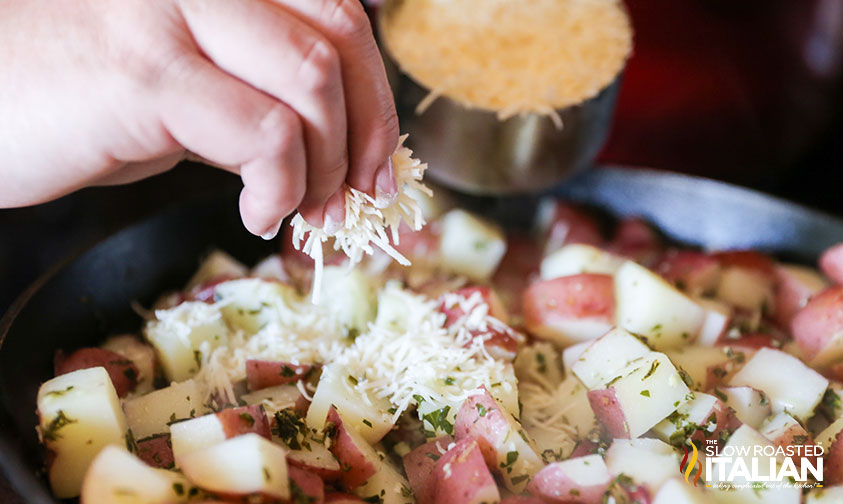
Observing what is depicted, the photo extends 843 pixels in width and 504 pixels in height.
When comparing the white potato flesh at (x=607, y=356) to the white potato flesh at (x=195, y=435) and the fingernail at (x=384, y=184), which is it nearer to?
the fingernail at (x=384, y=184)

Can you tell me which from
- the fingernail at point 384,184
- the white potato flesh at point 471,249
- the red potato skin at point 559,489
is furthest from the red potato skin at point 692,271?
the fingernail at point 384,184

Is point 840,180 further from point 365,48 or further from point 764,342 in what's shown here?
point 365,48

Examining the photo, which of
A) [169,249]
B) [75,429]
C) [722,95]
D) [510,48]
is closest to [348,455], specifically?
[75,429]

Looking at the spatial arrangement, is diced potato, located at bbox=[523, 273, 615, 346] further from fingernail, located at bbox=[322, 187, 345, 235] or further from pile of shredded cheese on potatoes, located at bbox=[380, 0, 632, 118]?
fingernail, located at bbox=[322, 187, 345, 235]

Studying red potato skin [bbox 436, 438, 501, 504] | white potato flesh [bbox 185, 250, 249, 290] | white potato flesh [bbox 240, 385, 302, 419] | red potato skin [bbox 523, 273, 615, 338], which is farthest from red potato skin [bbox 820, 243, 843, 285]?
white potato flesh [bbox 185, 250, 249, 290]

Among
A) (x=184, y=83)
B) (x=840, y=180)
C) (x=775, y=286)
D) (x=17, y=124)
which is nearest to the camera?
(x=184, y=83)

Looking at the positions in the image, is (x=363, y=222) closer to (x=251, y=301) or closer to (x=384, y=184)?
(x=384, y=184)

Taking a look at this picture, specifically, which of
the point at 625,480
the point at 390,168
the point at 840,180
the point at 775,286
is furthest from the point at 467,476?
the point at 840,180
